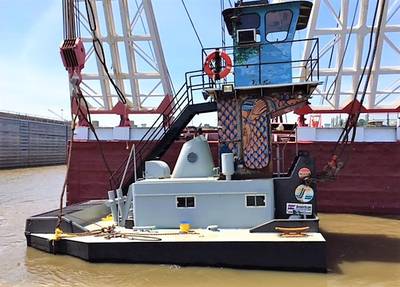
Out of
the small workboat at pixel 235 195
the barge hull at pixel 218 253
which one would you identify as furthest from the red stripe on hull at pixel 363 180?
the barge hull at pixel 218 253

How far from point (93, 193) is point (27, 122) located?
4469cm

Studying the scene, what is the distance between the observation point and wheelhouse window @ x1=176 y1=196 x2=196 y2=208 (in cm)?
939

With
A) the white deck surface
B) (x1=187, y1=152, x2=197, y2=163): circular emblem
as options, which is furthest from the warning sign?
(x1=187, y1=152, x2=197, y2=163): circular emblem

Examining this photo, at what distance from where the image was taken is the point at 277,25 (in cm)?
1005

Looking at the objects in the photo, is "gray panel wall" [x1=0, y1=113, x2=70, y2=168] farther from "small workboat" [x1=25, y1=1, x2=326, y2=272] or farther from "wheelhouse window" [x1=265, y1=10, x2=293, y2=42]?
"wheelhouse window" [x1=265, y1=10, x2=293, y2=42]

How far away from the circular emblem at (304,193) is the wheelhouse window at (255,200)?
748 millimetres

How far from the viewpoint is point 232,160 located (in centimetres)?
941

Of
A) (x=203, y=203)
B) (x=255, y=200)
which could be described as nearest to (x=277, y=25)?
(x=255, y=200)

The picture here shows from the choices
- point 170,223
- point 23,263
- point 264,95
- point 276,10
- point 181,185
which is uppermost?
point 276,10

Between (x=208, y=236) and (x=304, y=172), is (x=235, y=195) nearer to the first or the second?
(x=208, y=236)

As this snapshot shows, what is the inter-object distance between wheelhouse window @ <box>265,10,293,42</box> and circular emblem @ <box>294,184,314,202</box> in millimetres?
3510

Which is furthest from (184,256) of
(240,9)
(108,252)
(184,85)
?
(240,9)

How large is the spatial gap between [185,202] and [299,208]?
2.45 m

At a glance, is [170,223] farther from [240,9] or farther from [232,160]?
[240,9]
